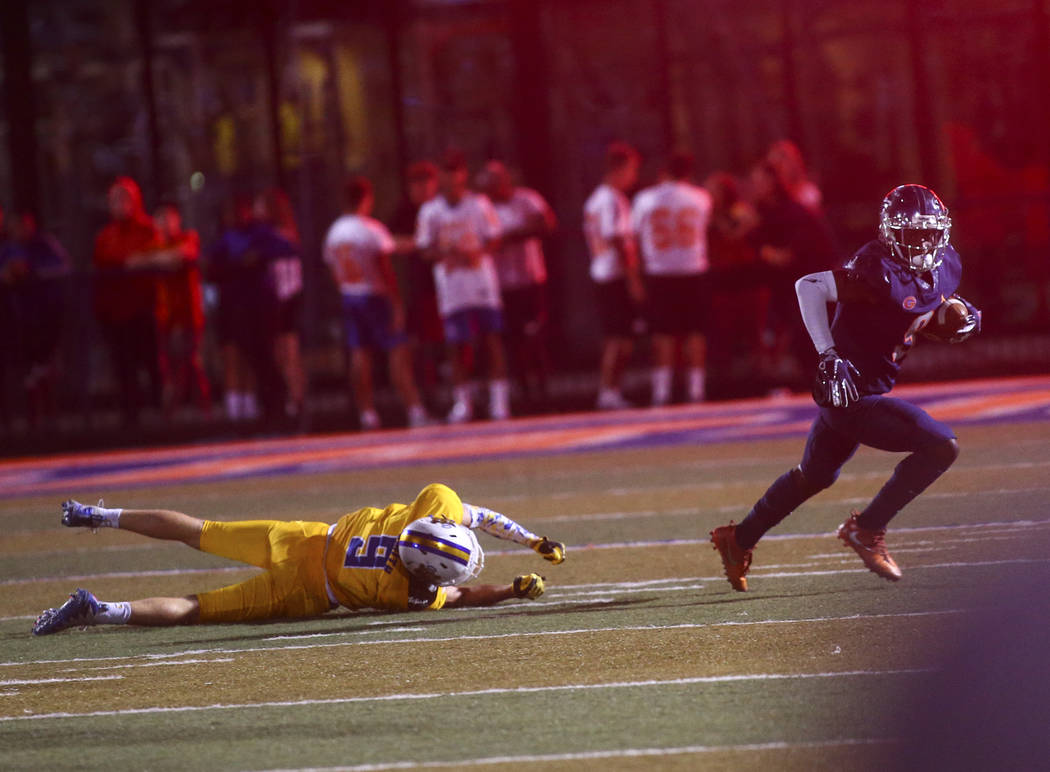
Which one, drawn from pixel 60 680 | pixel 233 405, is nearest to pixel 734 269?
pixel 233 405

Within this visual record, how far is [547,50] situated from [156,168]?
477 cm

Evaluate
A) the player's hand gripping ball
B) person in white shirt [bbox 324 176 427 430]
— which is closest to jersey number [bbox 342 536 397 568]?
the player's hand gripping ball

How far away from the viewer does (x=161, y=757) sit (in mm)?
6445

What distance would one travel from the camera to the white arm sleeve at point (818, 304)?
850cm

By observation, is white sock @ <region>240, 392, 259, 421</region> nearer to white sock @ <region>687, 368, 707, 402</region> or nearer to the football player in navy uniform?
white sock @ <region>687, 368, 707, 402</region>

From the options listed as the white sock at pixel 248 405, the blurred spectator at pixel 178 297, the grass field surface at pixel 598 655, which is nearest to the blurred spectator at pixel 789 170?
the grass field surface at pixel 598 655

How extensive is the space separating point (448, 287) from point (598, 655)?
9962 millimetres

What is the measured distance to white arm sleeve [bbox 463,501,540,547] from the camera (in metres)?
8.86

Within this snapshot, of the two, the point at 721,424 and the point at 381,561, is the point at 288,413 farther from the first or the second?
the point at 381,561

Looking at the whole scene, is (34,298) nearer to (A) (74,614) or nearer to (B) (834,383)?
(A) (74,614)

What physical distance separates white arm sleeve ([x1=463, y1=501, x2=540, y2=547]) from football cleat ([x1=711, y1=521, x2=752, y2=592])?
0.85 m

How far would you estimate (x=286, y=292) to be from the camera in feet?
59.5

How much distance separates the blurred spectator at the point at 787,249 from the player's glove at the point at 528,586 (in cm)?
878

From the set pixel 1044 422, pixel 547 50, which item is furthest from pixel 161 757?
pixel 547 50
